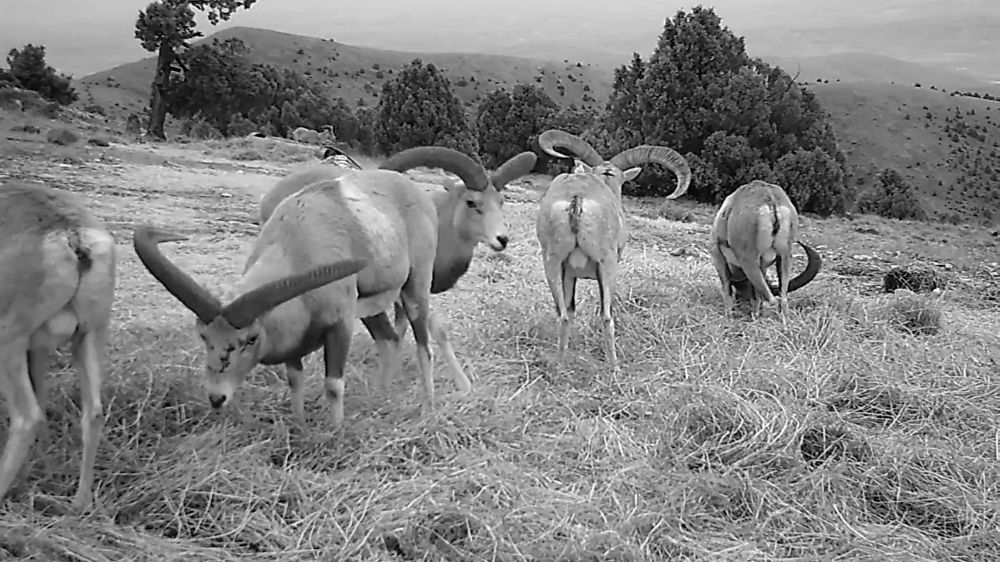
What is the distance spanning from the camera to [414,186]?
6594 mm

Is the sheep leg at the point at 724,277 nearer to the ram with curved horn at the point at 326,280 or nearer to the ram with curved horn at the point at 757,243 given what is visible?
the ram with curved horn at the point at 757,243

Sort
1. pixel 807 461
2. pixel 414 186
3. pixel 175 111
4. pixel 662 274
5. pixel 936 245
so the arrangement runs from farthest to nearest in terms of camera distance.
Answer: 1. pixel 175 111
2. pixel 936 245
3. pixel 662 274
4. pixel 414 186
5. pixel 807 461

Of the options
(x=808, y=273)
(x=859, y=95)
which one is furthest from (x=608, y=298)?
(x=859, y=95)

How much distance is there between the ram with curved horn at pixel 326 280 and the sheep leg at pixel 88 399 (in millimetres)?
532

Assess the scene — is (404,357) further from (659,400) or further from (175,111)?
(175,111)

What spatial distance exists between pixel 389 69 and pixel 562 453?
3688 inches

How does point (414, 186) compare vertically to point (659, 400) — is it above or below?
above

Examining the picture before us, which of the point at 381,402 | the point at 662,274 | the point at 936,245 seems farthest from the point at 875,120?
the point at 381,402

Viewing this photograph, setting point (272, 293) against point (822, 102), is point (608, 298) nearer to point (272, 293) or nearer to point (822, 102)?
point (272, 293)

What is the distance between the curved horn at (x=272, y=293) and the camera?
4602 millimetres

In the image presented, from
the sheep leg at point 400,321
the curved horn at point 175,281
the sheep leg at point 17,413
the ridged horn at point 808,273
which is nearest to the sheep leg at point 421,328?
the sheep leg at point 400,321

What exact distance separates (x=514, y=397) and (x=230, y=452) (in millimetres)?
2251

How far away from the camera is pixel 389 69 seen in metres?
95.9

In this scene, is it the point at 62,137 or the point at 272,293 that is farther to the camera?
the point at 62,137
